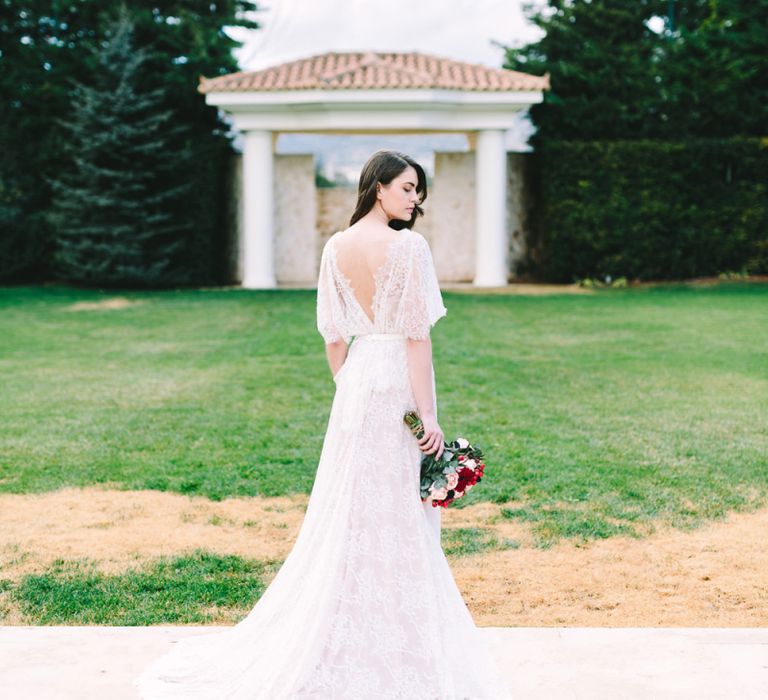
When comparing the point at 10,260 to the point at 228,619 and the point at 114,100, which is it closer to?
the point at 114,100

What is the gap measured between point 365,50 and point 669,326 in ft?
39.3

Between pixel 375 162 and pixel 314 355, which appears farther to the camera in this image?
pixel 314 355

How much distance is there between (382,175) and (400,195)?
0.32ft

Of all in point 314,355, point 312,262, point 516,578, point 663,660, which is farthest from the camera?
point 312,262

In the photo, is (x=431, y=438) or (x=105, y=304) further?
(x=105, y=304)

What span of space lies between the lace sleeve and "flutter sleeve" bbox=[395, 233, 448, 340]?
28 cm

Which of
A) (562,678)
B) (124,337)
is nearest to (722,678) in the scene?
(562,678)

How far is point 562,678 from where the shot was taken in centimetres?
370

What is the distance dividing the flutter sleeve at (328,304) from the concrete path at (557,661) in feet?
4.62

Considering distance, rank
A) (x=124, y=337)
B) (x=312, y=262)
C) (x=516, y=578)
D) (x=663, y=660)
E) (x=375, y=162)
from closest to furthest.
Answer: (x=375, y=162) < (x=663, y=660) < (x=516, y=578) < (x=124, y=337) < (x=312, y=262)

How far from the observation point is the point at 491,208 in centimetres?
2100

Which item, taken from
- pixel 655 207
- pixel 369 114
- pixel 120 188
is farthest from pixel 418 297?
pixel 655 207

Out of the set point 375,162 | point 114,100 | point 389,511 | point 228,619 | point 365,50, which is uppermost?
point 365,50

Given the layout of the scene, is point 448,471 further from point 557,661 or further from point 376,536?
point 557,661
